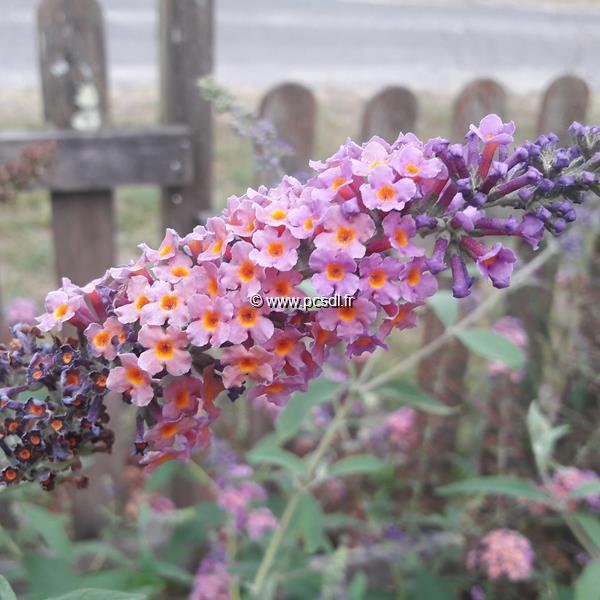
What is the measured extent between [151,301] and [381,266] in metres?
0.26

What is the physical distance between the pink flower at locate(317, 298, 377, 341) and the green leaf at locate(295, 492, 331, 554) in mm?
1091

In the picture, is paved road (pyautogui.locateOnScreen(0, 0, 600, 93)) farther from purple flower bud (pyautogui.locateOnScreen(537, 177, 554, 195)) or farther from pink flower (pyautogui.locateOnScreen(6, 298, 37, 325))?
purple flower bud (pyautogui.locateOnScreen(537, 177, 554, 195))

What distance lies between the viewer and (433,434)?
9.11 feet

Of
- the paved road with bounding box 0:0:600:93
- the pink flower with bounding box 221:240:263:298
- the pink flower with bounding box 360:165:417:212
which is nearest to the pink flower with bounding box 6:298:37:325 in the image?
the pink flower with bounding box 221:240:263:298

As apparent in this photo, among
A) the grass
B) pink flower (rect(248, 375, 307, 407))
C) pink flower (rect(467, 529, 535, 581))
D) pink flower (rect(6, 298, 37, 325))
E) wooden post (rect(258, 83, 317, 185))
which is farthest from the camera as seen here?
the grass

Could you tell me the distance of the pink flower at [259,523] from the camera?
2029 mm

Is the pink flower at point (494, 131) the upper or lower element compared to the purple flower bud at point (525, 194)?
upper

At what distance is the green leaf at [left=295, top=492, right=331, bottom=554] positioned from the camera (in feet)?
5.96

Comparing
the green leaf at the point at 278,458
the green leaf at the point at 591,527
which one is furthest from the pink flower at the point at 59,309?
the green leaf at the point at 591,527

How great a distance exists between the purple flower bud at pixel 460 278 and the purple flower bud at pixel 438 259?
0.05ft

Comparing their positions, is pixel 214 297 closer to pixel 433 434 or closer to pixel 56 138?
pixel 56 138

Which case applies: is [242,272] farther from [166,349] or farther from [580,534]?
[580,534]

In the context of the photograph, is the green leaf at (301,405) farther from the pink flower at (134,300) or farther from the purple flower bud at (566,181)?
the purple flower bud at (566,181)

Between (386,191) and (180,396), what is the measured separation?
0.34m
